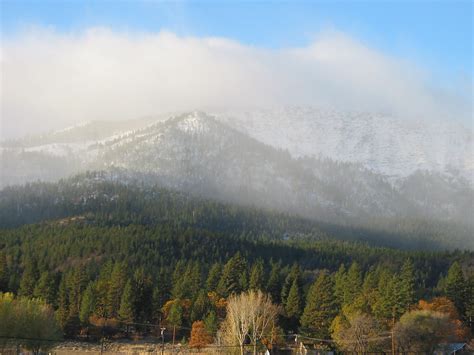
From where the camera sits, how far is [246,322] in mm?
94062

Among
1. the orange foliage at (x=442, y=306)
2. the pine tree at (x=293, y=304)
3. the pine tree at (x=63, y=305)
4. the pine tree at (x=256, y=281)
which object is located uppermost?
the orange foliage at (x=442, y=306)

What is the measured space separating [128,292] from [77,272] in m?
16.3

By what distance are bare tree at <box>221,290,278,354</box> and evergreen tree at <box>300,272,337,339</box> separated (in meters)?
11.7

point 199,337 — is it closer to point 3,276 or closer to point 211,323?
point 211,323

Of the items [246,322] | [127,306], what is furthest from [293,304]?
[127,306]

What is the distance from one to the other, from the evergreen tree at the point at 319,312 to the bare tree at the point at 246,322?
11.7m

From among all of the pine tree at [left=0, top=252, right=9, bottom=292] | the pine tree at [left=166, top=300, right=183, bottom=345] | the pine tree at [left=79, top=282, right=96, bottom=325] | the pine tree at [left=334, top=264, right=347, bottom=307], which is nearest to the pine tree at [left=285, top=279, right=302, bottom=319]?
the pine tree at [left=334, top=264, right=347, bottom=307]

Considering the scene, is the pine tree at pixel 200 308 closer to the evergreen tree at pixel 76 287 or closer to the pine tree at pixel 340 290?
the evergreen tree at pixel 76 287

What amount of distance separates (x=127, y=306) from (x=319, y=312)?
38382 millimetres

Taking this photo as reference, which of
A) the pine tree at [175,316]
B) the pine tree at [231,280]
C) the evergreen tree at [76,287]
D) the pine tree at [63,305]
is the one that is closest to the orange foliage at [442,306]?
the pine tree at [231,280]

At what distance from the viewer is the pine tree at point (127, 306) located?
12462cm

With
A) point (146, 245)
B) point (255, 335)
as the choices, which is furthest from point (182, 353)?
point (146, 245)

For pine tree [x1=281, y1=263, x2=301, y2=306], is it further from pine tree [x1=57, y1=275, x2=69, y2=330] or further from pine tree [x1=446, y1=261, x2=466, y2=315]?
pine tree [x1=57, y1=275, x2=69, y2=330]

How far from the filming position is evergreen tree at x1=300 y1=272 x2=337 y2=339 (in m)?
111
